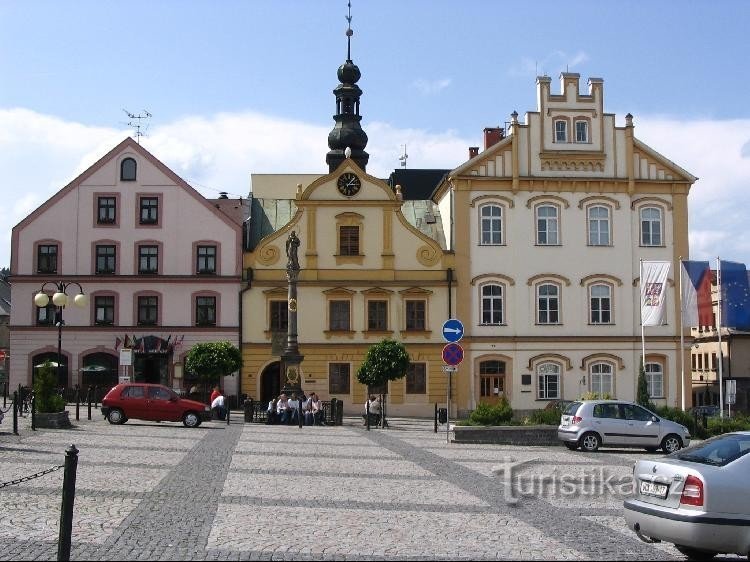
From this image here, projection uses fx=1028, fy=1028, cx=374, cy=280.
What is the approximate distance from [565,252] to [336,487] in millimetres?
32137

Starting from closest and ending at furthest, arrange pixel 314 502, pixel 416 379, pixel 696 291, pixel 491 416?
pixel 314 502
pixel 491 416
pixel 696 291
pixel 416 379

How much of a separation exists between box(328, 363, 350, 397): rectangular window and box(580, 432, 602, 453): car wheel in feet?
69.1

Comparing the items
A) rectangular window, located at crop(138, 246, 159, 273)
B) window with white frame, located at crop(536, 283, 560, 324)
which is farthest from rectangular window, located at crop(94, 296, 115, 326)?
window with white frame, located at crop(536, 283, 560, 324)

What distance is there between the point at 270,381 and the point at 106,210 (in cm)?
1075

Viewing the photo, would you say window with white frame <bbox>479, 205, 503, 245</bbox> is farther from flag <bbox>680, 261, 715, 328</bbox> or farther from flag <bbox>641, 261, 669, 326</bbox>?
flag <bbox>680, 261, 715, 328</bbox>

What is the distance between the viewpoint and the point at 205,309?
151 feet

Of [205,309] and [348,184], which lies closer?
[205,309]

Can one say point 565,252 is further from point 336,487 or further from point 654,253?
point 336,487

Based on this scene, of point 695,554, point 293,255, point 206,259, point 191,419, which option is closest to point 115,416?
point 191,419

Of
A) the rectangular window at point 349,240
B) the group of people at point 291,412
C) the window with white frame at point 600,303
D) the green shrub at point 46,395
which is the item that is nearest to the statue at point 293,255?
the group of people at point 291,412

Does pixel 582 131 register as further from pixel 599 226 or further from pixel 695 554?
pixel 695 554

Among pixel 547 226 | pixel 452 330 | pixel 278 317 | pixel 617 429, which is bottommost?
pixel 617 429

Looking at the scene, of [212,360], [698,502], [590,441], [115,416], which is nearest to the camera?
[698,502]

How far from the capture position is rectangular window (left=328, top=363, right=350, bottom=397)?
46.1m
